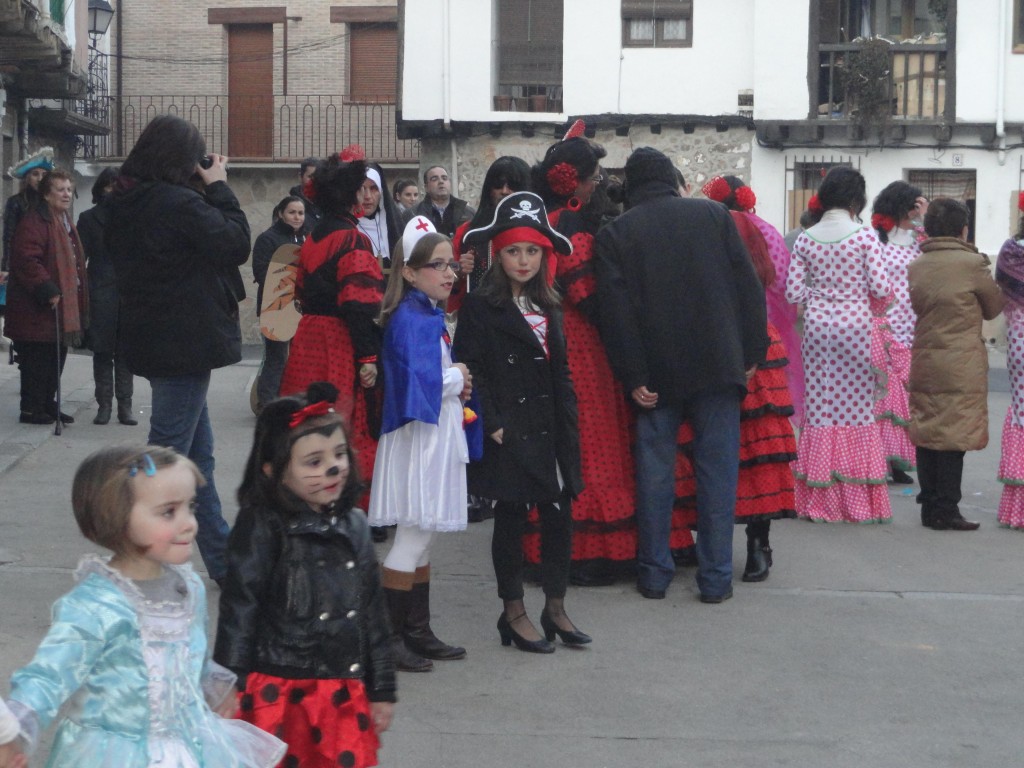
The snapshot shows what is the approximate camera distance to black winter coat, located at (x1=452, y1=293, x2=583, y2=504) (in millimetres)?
5574

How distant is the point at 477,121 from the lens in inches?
926

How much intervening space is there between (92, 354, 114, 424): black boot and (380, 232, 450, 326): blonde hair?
6182mm

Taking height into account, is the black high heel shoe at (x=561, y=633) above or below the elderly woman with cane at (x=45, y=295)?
below

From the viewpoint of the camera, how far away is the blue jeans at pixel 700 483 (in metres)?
6.59

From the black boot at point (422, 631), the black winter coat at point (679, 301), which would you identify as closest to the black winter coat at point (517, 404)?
the black boot at point (422, 631)


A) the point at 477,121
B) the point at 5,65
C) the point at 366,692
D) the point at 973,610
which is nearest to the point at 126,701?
the point at 366,692

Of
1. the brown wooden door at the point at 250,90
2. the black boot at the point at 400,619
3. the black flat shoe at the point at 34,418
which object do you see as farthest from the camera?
the brown wooden door at the point at 250,90

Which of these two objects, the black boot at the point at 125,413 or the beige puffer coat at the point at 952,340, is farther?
the black boot at the point at 125,413

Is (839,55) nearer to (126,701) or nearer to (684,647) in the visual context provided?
(684,647)

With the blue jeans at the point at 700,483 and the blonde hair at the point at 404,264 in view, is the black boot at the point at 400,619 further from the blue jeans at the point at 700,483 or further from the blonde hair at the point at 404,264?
the blue jeans at the point at 700,483

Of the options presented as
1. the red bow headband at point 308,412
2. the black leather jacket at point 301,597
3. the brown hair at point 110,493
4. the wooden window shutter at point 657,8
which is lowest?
the black leather jacket at point 301,597

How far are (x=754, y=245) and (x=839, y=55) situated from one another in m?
17.3

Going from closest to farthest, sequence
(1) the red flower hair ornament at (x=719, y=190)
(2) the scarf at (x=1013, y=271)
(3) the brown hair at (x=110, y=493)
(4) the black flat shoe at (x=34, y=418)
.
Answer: (3) the brown hair at (x=110, y=493), (1) the red flower hair ornament at (x=719, y=190), (2) the scarf at (x=1013, y=271), (4) the black flat shoe at (x=34, y=418)

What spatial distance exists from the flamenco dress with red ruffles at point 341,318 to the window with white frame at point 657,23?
17364 millimetres
